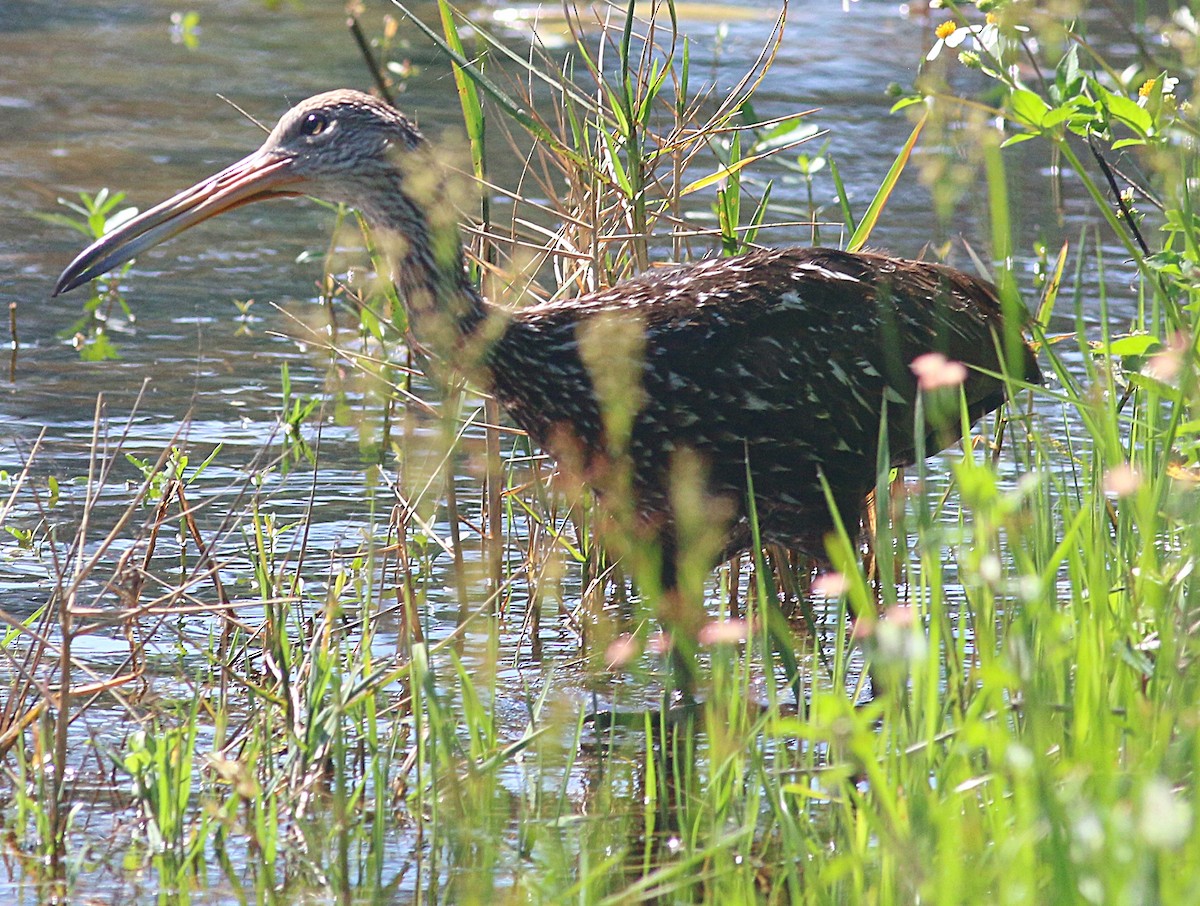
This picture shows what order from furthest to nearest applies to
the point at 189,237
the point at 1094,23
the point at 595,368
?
the point at 1094,23 → the point at 189,237 → the point at 595,368

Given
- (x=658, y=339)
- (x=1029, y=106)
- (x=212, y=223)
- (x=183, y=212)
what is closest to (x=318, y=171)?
(x=183, y=212)

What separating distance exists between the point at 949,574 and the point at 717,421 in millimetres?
1341

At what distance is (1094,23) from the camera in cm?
1345

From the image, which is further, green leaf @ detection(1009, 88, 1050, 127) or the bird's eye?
the bird's eye

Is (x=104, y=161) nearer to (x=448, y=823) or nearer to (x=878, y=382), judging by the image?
(x=878, y=382)

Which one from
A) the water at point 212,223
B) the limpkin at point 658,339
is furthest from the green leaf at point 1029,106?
the limpkin at point 658,339

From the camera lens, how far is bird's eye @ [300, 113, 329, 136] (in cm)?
468

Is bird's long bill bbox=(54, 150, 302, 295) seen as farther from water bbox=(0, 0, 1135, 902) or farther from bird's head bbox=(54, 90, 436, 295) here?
water bbox=(0, 0, 1135, 902)

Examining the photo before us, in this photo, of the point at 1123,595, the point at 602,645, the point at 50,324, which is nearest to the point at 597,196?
the point at 602,645

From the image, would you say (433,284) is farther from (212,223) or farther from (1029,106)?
(212,223)

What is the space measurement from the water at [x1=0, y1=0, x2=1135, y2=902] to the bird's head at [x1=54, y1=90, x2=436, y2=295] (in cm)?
42

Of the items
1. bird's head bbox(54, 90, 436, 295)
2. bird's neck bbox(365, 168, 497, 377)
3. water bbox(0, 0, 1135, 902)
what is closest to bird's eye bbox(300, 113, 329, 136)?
bird's head bbox(54, 90, 436, 295)

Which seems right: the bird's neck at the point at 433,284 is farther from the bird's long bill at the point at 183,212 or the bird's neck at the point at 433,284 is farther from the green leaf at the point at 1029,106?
the green leaf at the point at 1029,106

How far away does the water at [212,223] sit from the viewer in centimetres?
604
